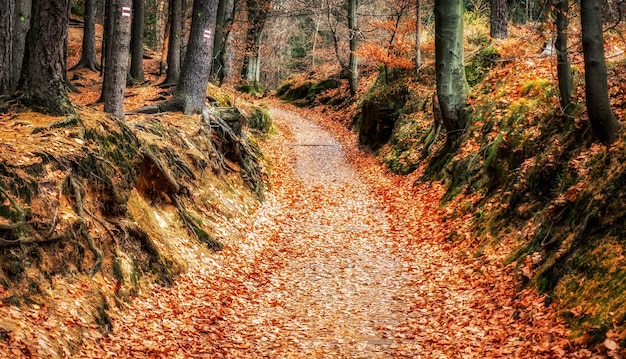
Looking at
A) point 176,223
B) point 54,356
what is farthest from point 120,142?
point 54,356

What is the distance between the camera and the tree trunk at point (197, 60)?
1430cm

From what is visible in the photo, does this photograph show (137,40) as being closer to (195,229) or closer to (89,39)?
(89,39)

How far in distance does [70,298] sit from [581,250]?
21.6 ft

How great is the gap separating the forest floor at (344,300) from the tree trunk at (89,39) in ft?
48.1

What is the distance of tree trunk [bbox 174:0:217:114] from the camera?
14.3 m

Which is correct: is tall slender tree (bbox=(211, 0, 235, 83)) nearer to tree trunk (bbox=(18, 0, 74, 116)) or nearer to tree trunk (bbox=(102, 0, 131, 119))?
tree trunk (bbox=(102, 0, 131, 119))

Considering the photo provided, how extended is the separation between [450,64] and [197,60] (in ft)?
23.7

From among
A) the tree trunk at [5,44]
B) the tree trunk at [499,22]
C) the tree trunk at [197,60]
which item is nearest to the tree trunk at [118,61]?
the tree trunk at [5,44]

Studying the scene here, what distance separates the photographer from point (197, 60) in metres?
14.5

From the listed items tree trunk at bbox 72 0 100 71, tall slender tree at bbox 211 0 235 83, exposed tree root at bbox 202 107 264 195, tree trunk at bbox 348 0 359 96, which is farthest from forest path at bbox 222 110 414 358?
tree trunk at bbox 348 0 359 96

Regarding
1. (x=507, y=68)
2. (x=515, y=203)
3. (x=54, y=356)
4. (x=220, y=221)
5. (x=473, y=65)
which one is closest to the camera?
(x=54, y=356)

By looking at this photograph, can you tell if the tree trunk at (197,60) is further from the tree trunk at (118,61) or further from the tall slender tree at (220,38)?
the tall slender tree at (220,38)

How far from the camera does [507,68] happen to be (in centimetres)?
1545

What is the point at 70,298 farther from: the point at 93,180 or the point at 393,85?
the point at 393,85
